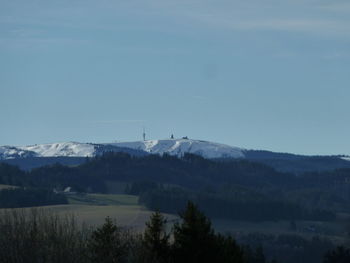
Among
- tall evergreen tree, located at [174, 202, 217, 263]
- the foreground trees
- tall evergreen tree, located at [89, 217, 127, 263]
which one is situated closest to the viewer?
tall evergreen tree, located at [89, 217, 127, 263]

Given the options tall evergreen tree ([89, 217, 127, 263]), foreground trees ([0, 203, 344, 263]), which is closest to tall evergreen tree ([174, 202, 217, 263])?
foreground trees ([0, 203, 344, 263])

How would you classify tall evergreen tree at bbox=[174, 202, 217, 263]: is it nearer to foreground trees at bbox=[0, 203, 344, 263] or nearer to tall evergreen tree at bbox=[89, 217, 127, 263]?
foreground trees at bbox=[0, 203, 344, 263]

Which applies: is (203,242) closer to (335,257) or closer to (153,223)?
(153,223)

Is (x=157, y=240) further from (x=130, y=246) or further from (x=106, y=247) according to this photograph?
(x=106, y=247)

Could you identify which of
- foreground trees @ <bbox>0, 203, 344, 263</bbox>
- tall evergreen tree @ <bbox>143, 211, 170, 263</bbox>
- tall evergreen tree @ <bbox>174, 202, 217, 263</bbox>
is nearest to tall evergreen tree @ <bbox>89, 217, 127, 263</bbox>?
foreground trees @ <bbox>0, 203, 344, 263</bbox>

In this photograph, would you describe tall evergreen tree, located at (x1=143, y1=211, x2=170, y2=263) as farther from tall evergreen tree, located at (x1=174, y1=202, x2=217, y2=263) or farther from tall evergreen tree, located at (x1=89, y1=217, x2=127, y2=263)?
tall evergreen tree, located at (x1=89, y1=217, x2=127, y2=263)

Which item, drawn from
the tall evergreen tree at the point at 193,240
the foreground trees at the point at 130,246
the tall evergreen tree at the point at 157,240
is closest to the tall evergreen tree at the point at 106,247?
the foreground trees at the point at 130,246

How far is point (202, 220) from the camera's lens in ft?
253

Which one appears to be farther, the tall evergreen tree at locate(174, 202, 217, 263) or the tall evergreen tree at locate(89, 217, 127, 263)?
the tall evergreen tree at locate(174, 202, 217, 263)

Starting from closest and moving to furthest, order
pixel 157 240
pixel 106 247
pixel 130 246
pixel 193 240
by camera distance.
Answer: pixel 106 247
pixel 157 240
pixel 193 240
pixel 130 246

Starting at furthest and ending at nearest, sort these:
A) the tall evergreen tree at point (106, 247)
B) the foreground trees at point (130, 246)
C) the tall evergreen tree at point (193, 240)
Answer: the tall evergreen tree at point (193, 240) → the foreground trees at point (130, 246) → the tall evergreen tree at point (106, 247)

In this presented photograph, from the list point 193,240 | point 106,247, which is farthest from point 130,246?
point 106,247

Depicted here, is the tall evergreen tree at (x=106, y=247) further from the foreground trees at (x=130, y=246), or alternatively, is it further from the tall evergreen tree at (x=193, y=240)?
the tall evergreen tree at (x=193, y=240)

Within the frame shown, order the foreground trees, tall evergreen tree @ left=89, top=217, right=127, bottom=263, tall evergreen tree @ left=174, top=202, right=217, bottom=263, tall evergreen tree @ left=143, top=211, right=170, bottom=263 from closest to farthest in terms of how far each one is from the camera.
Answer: tall evergreen tree @ left=89, top=217, right=127, bottom=263 → the foreground trees → tall evergreen tree @ left=143, top=211, right=170, bottom=263 → tall evergreen tree @ left=174, top=202, right=217, bottom=263
